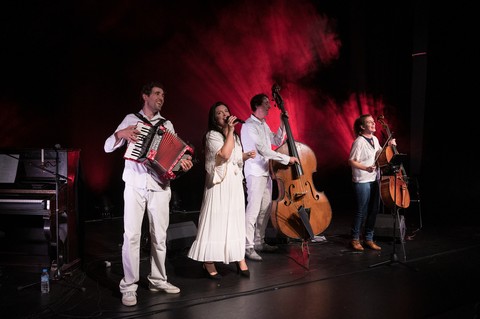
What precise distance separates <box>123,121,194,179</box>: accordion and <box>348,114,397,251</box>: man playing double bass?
7.80ft

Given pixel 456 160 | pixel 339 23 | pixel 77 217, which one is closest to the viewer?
pixel 77 217

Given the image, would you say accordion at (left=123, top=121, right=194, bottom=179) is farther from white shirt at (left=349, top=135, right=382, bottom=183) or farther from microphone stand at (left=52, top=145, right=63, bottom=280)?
white shirt at (left=349, top=135, right=382, bottom=183)

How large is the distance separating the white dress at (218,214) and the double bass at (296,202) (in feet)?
2.46

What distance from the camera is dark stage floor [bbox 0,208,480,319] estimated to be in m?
3.25

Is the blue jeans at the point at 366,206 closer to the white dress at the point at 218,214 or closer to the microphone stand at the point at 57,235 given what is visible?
the white dress at the point at 218,214

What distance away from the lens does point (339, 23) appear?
9492mm

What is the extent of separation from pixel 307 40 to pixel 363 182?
17.5ft

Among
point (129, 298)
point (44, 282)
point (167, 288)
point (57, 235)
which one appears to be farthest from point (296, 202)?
point (44, 282)

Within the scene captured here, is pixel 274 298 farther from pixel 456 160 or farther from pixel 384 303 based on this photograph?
pixel 456 160

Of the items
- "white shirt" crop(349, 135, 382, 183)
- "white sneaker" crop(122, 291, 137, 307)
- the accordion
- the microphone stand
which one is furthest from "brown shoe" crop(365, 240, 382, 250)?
the microphone stand

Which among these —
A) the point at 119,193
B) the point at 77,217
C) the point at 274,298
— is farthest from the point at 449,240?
the point at 119,193

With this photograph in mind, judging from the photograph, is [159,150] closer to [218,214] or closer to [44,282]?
[218,214]

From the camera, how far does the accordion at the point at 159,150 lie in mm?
3189

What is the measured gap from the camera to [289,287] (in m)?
3.80
